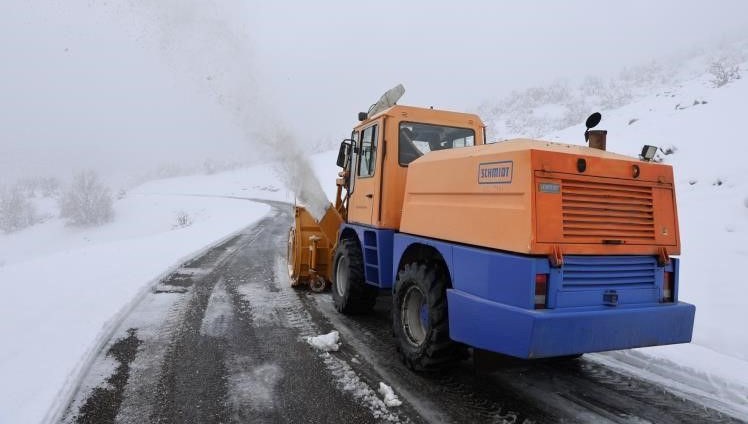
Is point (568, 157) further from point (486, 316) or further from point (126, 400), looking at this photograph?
point (126, 400)

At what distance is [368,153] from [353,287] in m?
1.73

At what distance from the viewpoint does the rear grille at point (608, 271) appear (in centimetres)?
322

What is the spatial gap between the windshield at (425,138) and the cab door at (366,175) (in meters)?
0.29

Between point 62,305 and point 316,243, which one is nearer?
point 62,305

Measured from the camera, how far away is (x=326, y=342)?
4754mm

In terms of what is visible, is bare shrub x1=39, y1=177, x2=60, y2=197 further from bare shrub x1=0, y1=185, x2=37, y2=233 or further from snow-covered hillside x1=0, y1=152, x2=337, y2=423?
snow-covered hillside x1=0, y1=152, x2=337, y2=423

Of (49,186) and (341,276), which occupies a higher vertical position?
(49,186)

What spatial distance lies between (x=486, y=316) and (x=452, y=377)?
116 centimetres

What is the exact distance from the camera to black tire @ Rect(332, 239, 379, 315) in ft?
18.9

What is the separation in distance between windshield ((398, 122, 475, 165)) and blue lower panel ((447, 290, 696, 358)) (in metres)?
2.11

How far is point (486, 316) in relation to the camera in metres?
3.25

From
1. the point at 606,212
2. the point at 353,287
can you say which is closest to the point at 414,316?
the point at 353,287

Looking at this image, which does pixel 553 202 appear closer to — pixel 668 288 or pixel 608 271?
pixel 608 271

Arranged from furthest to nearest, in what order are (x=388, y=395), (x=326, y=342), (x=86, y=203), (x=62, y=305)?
(x=86, y=203) → (x=62, y=305) → (x=326, y=342) → (x=388, y=395)
